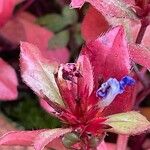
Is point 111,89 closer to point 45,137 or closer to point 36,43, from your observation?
point 45,137

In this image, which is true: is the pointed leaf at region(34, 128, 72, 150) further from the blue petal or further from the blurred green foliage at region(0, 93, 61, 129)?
the blurred green foliage at region(0, 93, 61, 129)

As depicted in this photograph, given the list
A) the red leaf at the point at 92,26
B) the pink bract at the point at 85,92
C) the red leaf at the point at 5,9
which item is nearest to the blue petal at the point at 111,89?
the pink bract at the point at 85,92

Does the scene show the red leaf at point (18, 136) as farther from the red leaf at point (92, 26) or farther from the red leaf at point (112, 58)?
the red leaf at point (92, 26)

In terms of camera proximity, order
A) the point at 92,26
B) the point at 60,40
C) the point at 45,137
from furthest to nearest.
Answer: the point at 60,40
the point at 92,26
the point at 45,137

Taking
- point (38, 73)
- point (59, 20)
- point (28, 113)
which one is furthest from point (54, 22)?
point (38, 73)

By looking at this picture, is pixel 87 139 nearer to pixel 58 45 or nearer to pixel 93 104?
pixel 93 104

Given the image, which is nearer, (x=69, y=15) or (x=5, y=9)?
(x=5, y=9)

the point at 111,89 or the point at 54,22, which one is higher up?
the point at 111,89
